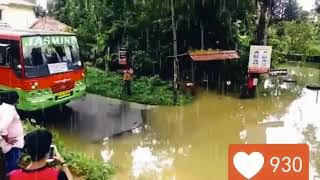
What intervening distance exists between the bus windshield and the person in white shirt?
6195 mm

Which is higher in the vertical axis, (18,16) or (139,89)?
(18,16)

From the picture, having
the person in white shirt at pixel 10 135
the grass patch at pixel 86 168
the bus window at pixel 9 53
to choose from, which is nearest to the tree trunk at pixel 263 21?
the bus window at pixel 9 53

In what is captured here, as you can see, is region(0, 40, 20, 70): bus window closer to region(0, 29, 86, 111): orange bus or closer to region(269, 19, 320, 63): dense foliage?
region(0, 29, 86, 111): orange bus

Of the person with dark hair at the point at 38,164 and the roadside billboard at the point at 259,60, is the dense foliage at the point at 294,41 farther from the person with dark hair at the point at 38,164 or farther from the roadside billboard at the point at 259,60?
the person with dark hair at the point at 38,164

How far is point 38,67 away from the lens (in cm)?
1113

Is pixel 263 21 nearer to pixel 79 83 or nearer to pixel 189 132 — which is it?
pixel 189 132

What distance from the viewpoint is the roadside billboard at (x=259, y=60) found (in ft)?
50.0

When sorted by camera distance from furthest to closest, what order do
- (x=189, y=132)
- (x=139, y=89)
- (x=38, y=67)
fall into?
1. (x=139, y=89)
2. (x=189, y=132)
3. (x=38, y=67)

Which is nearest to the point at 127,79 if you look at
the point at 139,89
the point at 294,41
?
the point at 139,89

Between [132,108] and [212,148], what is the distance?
395 cm

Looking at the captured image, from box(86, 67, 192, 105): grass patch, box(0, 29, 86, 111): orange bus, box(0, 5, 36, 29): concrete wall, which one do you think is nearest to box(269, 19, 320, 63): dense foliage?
box(86, 67, 192, 105): grass patch

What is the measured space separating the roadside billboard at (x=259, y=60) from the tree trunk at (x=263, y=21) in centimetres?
215

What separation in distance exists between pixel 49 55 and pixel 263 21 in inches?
359

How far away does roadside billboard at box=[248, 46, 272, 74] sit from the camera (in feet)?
50.0
